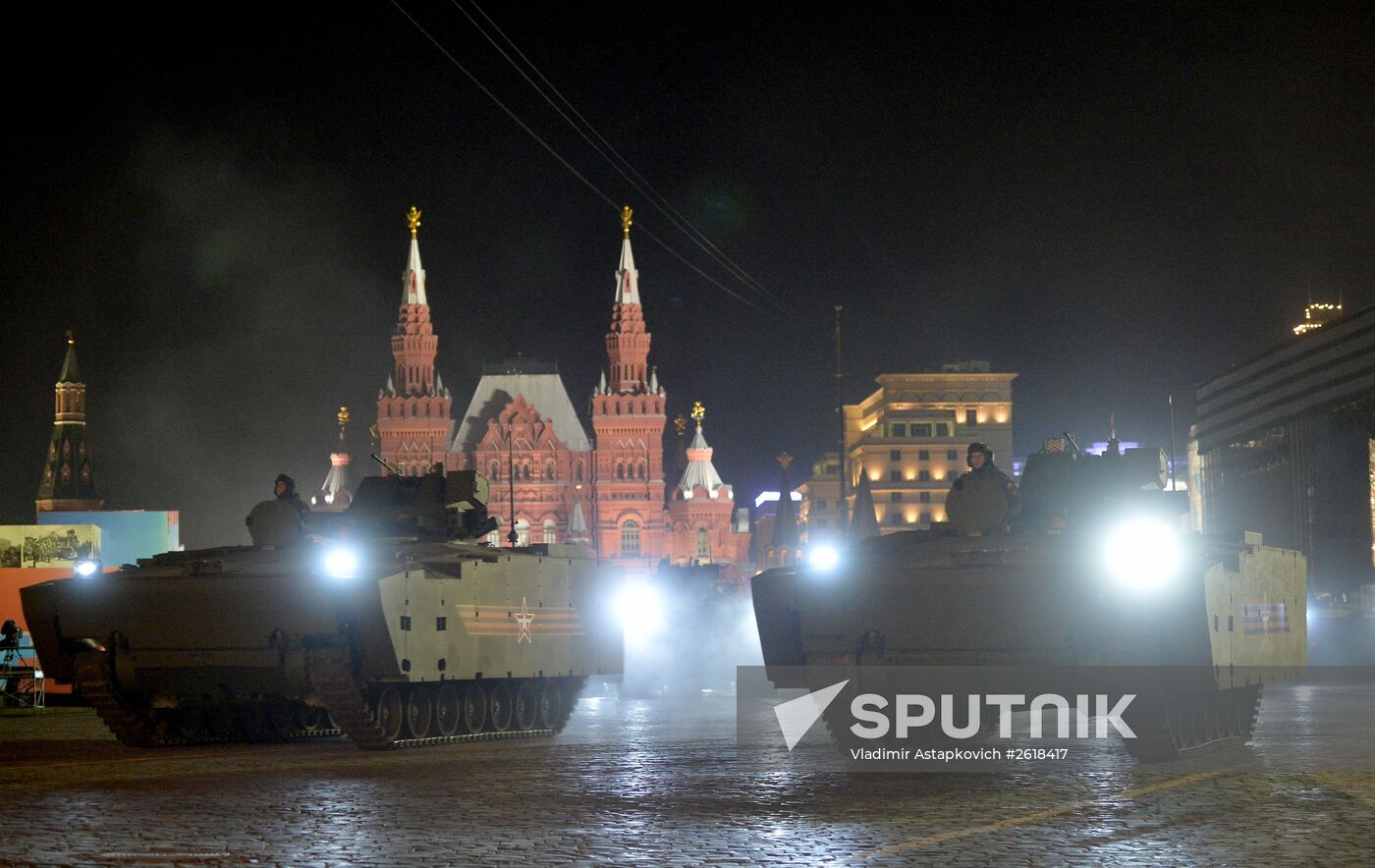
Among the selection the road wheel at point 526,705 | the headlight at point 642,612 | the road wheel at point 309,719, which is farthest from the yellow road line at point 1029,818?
the headlight at point 642,612

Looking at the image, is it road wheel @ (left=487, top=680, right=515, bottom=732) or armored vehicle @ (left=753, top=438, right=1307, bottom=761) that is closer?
armored vehicle @ (left=753, top=438, right=1307, bottom=761)

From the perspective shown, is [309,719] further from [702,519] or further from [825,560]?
[702,519]

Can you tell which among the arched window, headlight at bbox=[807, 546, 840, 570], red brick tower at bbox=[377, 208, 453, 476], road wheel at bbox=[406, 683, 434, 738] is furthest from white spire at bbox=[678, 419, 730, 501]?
headlight at bbox=[807, 546, 840, 570]

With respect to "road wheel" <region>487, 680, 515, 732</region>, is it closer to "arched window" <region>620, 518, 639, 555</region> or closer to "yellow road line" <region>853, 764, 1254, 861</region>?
"yellow road line" <region>853, 764, 1254, 861</region>

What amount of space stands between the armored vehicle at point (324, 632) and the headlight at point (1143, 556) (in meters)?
6.64

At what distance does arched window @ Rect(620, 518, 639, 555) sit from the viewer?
13150cm

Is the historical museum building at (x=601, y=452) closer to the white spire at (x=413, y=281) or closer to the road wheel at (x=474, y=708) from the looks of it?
the white spire at (x=413, y=281)

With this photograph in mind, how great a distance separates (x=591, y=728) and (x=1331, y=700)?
41.0ft

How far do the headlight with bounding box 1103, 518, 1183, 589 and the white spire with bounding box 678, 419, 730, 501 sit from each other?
388ft

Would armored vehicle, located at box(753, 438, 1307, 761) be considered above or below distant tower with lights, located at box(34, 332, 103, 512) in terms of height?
below

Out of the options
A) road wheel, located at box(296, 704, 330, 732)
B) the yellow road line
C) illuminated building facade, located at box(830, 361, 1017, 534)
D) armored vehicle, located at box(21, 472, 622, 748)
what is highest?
illuminated building facade, located at box(830, 361, 1017, 534)

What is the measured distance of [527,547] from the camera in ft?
68.9

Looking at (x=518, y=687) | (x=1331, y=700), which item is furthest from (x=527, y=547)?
(x=1331, y=700)
